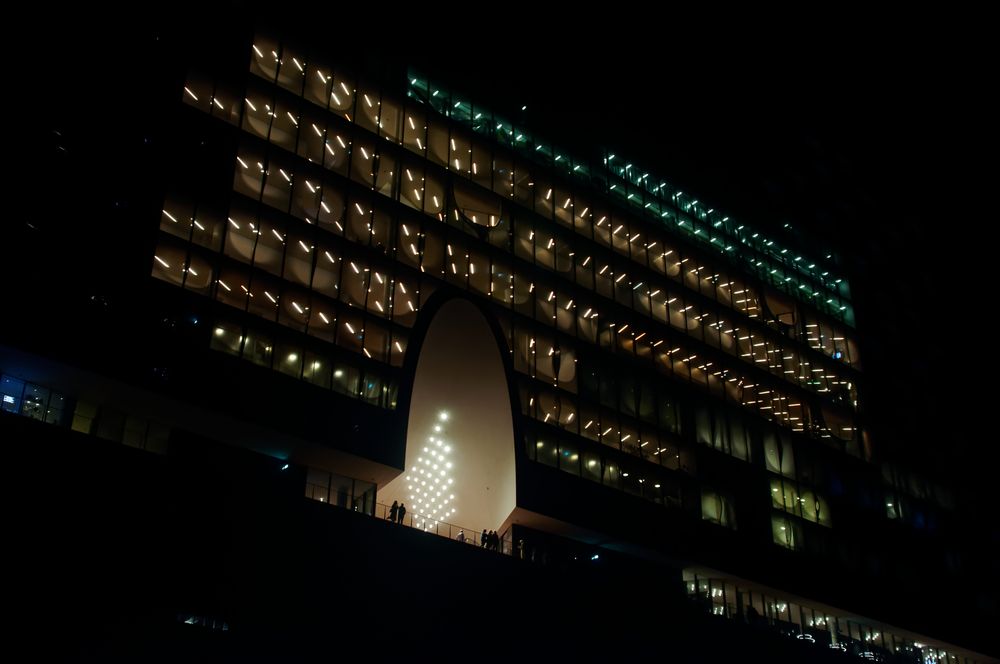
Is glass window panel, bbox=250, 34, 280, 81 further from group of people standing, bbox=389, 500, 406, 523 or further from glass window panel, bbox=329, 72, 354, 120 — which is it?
group of people standing, bbox=389, 500, 406, 523

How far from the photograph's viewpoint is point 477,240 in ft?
158

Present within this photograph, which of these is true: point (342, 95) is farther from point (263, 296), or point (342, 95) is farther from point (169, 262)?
point (169, 262)

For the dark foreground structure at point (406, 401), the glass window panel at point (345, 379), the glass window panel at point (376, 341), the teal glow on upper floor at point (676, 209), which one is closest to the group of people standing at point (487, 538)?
the dark foreground structure at point (406, 401)

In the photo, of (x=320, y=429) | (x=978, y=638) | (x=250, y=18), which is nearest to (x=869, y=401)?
(x=978, y=638)

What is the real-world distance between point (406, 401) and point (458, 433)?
5993mm

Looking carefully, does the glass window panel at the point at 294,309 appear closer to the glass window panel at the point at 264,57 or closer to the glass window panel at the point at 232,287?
the glass window panel at the point at 232,287

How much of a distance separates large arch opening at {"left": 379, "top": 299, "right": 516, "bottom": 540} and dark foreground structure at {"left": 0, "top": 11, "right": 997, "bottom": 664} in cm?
14

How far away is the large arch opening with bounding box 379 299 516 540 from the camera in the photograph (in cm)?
4488

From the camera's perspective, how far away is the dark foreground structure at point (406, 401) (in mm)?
32500

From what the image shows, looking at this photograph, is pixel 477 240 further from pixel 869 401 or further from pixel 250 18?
pixel 869 401

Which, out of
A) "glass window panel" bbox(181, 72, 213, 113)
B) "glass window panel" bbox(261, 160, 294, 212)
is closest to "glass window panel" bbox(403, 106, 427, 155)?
"glass window panel" bbox(261, 160, 294, 212)

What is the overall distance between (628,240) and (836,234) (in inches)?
1084

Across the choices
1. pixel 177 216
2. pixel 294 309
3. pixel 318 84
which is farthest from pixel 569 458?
pixel 318 84

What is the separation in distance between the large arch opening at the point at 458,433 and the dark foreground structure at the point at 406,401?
138 millimetres
